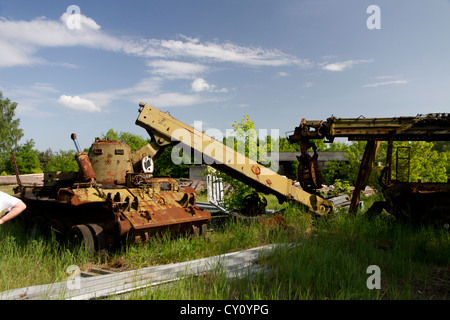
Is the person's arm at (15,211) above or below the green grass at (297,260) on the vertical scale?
above

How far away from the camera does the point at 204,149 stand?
7801 millimetres

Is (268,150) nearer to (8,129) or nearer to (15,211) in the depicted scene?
(15,211)

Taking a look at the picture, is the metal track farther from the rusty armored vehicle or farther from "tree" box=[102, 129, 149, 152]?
"tree" box=[102, 129, 149, 152]

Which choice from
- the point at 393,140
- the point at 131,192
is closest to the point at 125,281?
the point at 131,192

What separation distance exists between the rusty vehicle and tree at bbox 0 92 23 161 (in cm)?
3810

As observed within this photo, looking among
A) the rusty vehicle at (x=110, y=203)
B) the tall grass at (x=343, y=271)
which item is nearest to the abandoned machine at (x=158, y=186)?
the rusty vehicle at (x=110, y=203)

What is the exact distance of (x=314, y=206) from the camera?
29.9ft

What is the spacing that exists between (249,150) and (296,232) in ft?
9.68

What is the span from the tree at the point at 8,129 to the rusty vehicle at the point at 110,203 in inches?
1500

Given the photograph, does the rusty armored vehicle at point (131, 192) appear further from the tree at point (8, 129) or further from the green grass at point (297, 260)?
the tree at point (8, 129)

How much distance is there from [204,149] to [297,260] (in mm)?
3509

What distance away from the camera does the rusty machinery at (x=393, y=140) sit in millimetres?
7988

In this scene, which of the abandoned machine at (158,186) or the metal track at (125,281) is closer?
the metal track at (125,281)

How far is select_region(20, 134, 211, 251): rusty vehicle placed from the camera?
20.6 feet
